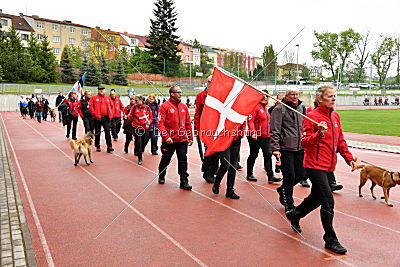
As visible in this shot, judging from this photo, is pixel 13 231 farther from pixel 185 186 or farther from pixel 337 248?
pixel 337 248

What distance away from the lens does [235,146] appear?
7.14 m

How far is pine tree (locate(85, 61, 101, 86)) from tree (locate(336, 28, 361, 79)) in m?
60.8

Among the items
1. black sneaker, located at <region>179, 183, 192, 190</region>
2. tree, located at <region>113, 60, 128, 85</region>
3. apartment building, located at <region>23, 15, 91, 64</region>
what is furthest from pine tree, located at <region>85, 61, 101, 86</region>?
black sneaker, located at <region>179, 183, 192, 190</region>

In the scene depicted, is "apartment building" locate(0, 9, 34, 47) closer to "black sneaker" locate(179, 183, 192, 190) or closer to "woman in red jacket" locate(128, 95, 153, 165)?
"woman in red jacket" locate(128, 95, 153, 165)

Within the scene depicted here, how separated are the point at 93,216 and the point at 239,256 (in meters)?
2.78

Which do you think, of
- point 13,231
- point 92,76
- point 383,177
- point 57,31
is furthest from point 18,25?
point 383,177

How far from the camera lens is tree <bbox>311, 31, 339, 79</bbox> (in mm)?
90188

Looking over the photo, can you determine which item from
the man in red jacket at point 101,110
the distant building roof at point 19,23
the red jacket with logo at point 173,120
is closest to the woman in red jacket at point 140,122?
the man in red jacket at point 101,110

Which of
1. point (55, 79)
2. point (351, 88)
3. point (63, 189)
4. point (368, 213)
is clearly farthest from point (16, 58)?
point (351, 88)

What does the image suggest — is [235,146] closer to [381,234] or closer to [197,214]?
[197,214]

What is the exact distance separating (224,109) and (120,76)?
2158 inches

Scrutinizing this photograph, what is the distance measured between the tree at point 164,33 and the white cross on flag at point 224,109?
64786 millimetres

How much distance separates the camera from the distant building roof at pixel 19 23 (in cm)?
8212

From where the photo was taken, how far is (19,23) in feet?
275
